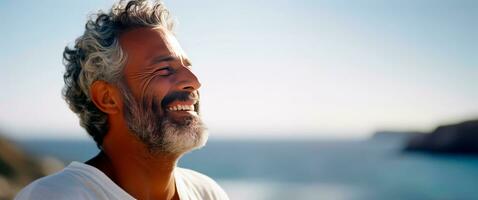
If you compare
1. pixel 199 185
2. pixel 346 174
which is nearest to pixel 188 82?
pixel 199 185

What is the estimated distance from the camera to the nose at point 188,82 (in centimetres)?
185

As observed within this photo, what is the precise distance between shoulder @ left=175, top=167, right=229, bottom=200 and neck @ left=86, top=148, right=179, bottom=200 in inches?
5.1

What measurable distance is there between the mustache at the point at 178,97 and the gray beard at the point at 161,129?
0.06ft

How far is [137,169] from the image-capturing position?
186 centimetres

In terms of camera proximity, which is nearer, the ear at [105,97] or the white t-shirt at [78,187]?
the white t-shirt at [78,187]

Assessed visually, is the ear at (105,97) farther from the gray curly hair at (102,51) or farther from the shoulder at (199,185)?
the shoulder at (199,185)

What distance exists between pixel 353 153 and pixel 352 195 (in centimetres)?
1000

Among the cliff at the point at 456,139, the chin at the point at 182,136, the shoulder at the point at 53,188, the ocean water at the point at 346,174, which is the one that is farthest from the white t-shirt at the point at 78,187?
the cliff at the point at 456,139

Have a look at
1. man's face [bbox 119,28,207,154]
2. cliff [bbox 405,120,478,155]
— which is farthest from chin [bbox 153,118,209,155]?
cliff [bbox 405,120,478,155]

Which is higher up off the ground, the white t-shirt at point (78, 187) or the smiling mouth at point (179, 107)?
the smiling mouth at point (179, 107)

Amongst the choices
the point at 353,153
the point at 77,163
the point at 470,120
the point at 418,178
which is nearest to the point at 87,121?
the point at 77,163

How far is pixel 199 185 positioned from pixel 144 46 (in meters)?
0.51

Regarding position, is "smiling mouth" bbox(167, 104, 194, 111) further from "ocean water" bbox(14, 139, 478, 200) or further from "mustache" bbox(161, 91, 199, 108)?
"ocean water" bbox(14, 139, 478, 200)

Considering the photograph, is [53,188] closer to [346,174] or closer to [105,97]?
[105,97]
